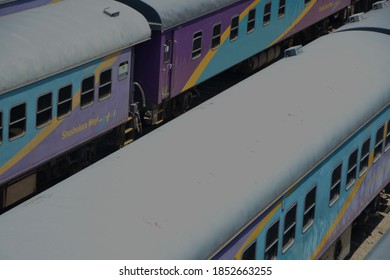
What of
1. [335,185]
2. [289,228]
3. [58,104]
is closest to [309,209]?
[289,228]

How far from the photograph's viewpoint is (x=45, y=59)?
54.4ft

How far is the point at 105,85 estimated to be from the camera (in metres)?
18.5

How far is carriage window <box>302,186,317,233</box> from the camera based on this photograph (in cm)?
1370

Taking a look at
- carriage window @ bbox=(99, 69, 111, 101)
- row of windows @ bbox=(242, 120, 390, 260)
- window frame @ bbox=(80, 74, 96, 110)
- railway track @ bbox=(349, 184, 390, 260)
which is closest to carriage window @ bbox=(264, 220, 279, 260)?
row of windows @ bbox=(242, 120, 390, 260)

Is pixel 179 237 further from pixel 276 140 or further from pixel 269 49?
pixel 269 49

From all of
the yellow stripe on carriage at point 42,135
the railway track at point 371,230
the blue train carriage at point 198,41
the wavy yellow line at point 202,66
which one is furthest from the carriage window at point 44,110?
the railway track at point 371,230

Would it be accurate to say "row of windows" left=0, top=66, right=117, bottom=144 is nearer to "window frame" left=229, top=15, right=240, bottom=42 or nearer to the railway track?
"window frame" left=229, top=15, right=240, bottom=42

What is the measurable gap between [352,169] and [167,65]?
6203 mm

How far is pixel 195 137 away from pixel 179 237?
2.66 meters

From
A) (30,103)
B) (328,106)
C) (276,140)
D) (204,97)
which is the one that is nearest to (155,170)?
(276,140)

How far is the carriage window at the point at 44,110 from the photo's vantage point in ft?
54.4

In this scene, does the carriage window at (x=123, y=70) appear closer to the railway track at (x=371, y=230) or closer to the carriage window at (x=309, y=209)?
the railway track at (x=371, y=230)

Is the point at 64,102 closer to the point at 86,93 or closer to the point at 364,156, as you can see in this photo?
the point at 86,93

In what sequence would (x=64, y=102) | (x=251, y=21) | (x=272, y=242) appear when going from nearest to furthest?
(x=272, y=242) → (x=64, y=102) → (x=251, y=21)
